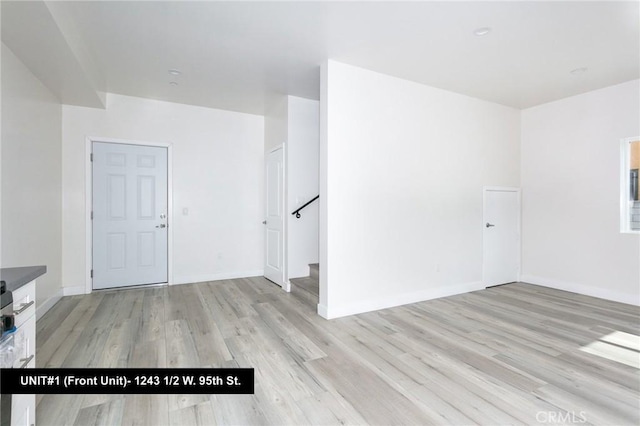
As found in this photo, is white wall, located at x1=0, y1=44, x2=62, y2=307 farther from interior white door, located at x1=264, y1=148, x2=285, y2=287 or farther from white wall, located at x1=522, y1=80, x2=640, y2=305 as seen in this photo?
white wall, located at x1=522, y1=80, x2=640, y2=305

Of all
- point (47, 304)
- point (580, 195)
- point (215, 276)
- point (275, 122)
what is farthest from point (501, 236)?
point (47, 304)

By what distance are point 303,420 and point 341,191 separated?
7.14ft

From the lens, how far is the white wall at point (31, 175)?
2770 millimetres

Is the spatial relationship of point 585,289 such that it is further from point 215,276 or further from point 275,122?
point 215,276

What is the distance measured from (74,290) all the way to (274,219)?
9.33 feet

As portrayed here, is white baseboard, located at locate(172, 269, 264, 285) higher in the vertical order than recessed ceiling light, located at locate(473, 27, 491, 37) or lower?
lower

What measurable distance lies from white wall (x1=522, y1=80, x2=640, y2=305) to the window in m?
0.06

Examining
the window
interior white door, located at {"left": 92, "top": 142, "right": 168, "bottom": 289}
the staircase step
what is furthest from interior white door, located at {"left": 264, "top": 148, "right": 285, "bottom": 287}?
the window

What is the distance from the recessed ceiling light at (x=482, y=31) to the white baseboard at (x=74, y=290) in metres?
5.50

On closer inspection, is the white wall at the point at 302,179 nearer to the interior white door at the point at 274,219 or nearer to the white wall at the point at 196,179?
the interior white door at the point at 274,219

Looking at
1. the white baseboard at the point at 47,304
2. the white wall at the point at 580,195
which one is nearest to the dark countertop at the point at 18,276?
the white baseboard at the point at 47,304

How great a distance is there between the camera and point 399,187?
3.75 m

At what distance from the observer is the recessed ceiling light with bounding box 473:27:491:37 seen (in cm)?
269

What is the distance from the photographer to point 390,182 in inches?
145
